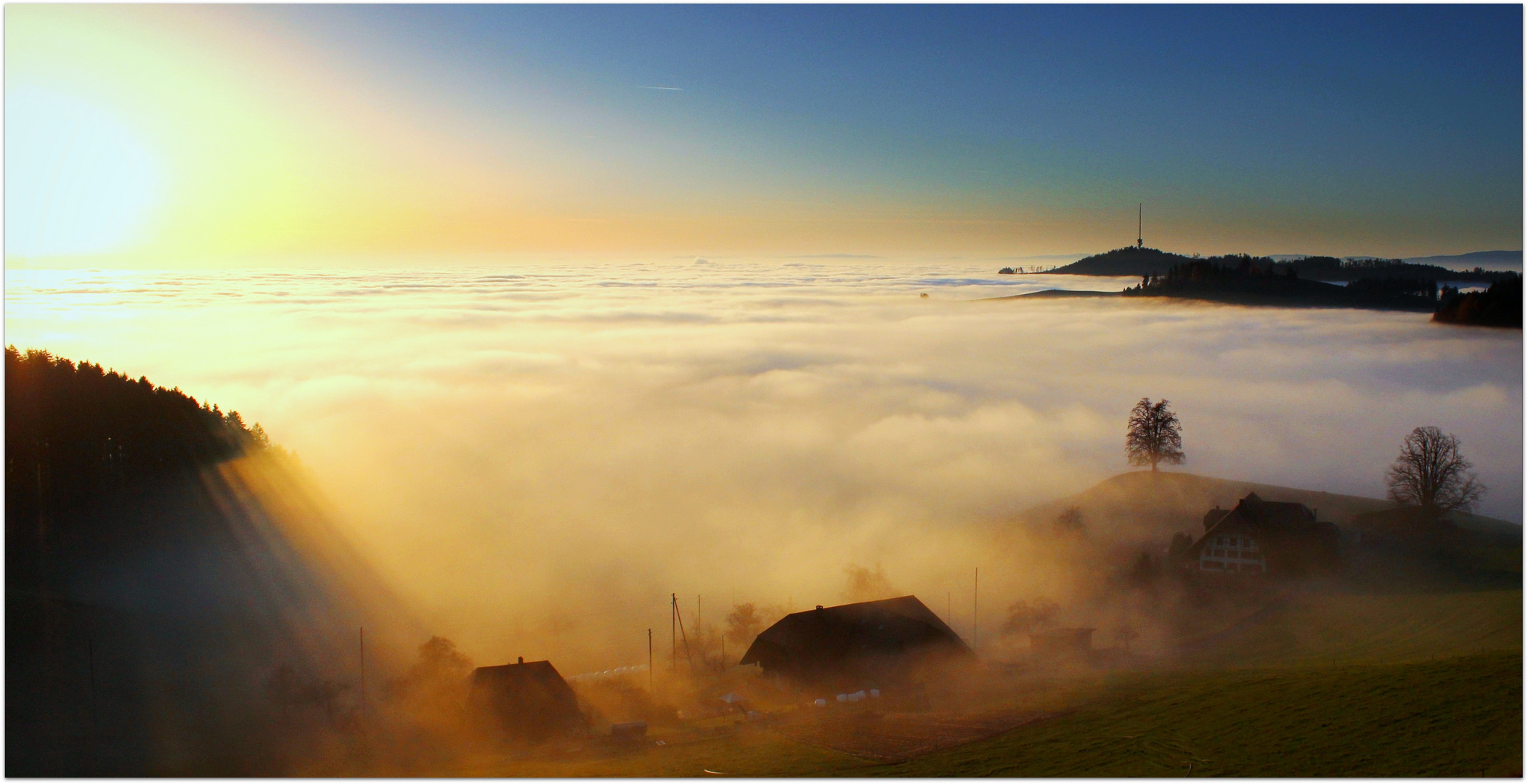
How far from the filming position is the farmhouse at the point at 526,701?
41594mm

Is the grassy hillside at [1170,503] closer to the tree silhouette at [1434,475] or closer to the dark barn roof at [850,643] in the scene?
the tree silhouette at [1434,475]

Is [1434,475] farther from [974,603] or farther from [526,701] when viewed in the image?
A: [526,701]

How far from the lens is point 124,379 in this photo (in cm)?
7444

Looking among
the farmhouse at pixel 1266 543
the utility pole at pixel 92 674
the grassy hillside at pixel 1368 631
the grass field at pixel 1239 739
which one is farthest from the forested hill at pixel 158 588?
the farmhouse at pixel 1266 543

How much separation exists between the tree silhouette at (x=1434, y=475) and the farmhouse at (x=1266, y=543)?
26.2ft

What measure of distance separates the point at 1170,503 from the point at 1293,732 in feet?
150

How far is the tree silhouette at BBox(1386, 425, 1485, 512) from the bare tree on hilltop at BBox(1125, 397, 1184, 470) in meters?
20.3

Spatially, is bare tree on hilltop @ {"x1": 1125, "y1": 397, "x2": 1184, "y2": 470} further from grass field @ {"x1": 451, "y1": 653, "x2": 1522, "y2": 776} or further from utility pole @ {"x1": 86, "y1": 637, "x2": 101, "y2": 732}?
utility pole @ {"x1": 86, "y1": 637, "x2": 101, "y2": 732}

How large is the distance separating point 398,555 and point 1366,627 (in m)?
84.3

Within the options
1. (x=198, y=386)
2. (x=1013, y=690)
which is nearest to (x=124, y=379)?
(x=198, y=386)

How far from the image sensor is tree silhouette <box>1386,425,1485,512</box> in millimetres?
59613

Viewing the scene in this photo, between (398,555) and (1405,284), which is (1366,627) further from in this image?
(398,555)

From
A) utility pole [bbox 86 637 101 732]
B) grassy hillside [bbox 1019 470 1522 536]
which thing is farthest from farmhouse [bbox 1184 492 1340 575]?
utility pole [bbox 86 637 101 732]

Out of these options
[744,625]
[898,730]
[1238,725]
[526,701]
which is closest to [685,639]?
[744,625]
